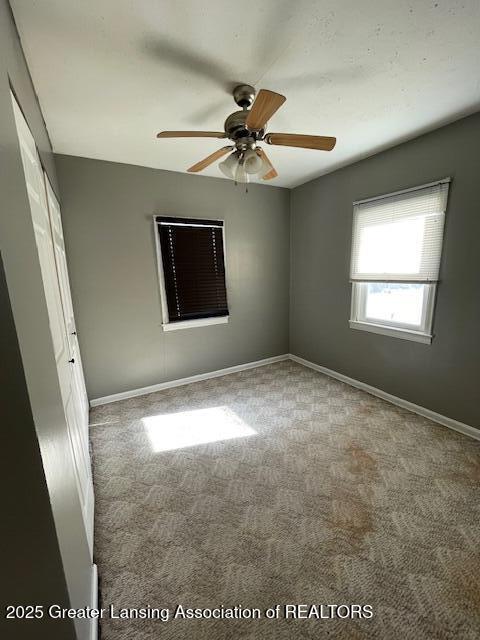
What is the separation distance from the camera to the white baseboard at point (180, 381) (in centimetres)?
279

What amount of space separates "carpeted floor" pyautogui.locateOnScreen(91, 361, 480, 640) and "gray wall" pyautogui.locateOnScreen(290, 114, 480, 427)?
1.31 feet

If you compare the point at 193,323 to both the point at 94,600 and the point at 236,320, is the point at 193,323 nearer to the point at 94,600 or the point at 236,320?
the point at 236,320

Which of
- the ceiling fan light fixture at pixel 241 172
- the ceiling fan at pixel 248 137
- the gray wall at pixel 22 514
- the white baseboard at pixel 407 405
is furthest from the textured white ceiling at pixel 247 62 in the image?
the white baseboard at pixel 407 405

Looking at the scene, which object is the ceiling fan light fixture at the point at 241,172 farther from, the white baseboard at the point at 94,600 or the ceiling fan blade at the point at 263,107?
the white baseboard at the point at 94,600

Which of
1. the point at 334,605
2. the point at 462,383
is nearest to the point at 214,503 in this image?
the point at 334,605

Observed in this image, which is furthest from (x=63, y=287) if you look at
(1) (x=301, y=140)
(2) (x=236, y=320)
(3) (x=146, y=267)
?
(2) (x=236, y=320)

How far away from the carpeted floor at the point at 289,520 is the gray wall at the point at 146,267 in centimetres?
70

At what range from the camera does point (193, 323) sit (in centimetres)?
315

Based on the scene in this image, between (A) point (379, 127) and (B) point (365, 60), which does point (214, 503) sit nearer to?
(B) point (365, 60)

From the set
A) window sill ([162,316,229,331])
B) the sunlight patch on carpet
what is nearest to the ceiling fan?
window sill ([162,316,229,331])

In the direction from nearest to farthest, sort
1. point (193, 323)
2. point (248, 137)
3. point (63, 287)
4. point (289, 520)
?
1. point (289, 520)
2. point (248, 137)
3. point (63, 287)
4. point (193, 323)

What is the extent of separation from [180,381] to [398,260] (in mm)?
2700

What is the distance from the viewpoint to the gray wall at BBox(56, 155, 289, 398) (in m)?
2.48

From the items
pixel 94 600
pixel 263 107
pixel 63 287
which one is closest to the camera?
pixel 94 600
